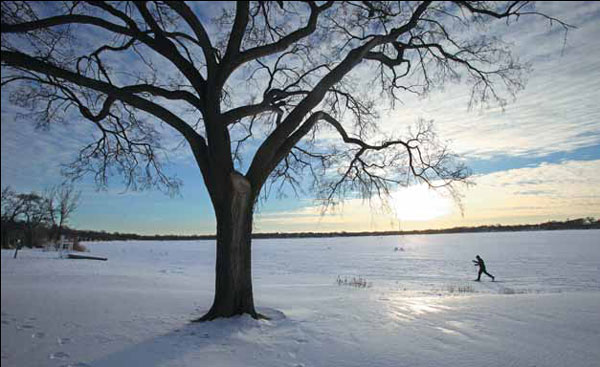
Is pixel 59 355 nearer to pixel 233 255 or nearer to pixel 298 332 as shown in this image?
pixel 233 255

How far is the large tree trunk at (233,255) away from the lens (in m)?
5.69

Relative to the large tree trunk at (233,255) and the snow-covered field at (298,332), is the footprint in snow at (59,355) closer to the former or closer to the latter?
the snow-covered field at (298,332)

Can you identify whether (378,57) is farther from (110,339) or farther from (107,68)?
(110,339)

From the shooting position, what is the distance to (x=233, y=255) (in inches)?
226

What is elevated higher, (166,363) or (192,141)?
(192,141)

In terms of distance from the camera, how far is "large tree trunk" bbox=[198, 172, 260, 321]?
5.69 m

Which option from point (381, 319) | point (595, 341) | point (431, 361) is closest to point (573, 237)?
point (595, 341)

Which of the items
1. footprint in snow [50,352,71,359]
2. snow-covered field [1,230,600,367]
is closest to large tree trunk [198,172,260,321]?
snow-covered field [1,230,600,367]

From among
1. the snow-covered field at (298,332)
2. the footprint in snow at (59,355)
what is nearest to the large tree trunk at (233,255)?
the snow-covered field at (298,332)

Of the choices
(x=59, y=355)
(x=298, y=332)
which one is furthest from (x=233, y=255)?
(x=59, y=355)

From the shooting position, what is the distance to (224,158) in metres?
5.98

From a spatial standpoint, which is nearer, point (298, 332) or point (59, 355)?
point (59, 355)

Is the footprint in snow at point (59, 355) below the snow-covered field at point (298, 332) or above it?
above

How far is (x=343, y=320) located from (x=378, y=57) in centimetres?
532
